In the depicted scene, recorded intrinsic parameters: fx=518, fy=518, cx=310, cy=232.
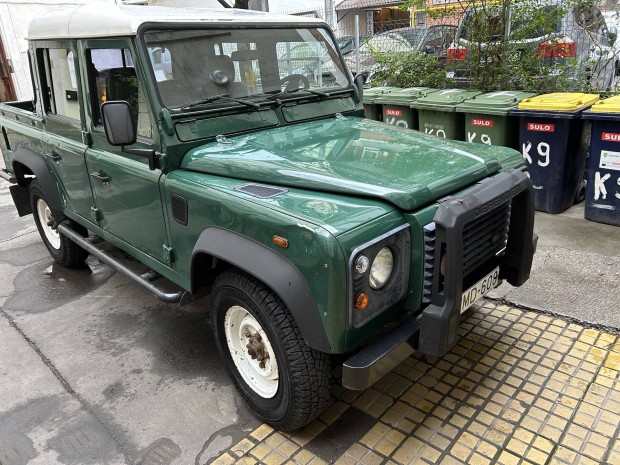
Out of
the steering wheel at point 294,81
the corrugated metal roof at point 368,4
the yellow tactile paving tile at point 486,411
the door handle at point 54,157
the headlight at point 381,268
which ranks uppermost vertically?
the corrugated metal roof at point 368,4

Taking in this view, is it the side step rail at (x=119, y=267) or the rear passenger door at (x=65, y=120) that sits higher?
the rear passenger door at (x=65, y=120)

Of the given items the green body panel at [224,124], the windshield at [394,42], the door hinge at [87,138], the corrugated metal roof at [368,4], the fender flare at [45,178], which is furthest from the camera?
the corrugated metal roof at [368,4]

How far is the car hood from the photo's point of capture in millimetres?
2439

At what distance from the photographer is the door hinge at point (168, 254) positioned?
3105mm

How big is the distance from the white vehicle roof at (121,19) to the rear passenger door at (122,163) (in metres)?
0.08

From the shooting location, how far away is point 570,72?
638 centimetres

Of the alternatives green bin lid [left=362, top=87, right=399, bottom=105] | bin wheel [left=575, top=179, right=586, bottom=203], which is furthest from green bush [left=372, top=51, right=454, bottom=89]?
bin wheel [left=575, top=179, right=586, bottom=203]

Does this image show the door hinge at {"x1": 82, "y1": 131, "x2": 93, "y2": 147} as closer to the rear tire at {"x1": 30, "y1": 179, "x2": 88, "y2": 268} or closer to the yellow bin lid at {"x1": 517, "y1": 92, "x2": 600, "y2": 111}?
the rear tire at {"x1": 30, "y1": 179, "x2": 88, "y2": 268}

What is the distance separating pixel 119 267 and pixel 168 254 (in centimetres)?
73

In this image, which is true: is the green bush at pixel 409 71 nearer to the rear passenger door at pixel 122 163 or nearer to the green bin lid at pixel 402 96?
the green bin lid at pixel 402 96

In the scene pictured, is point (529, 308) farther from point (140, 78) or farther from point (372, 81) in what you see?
point (372, 81)

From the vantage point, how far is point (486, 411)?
2.79 m

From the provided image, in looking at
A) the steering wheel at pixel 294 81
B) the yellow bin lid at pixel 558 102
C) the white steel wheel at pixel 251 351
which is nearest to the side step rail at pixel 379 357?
the white steel wheel at pixel 251 351

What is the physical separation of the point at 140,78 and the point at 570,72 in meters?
5.47
